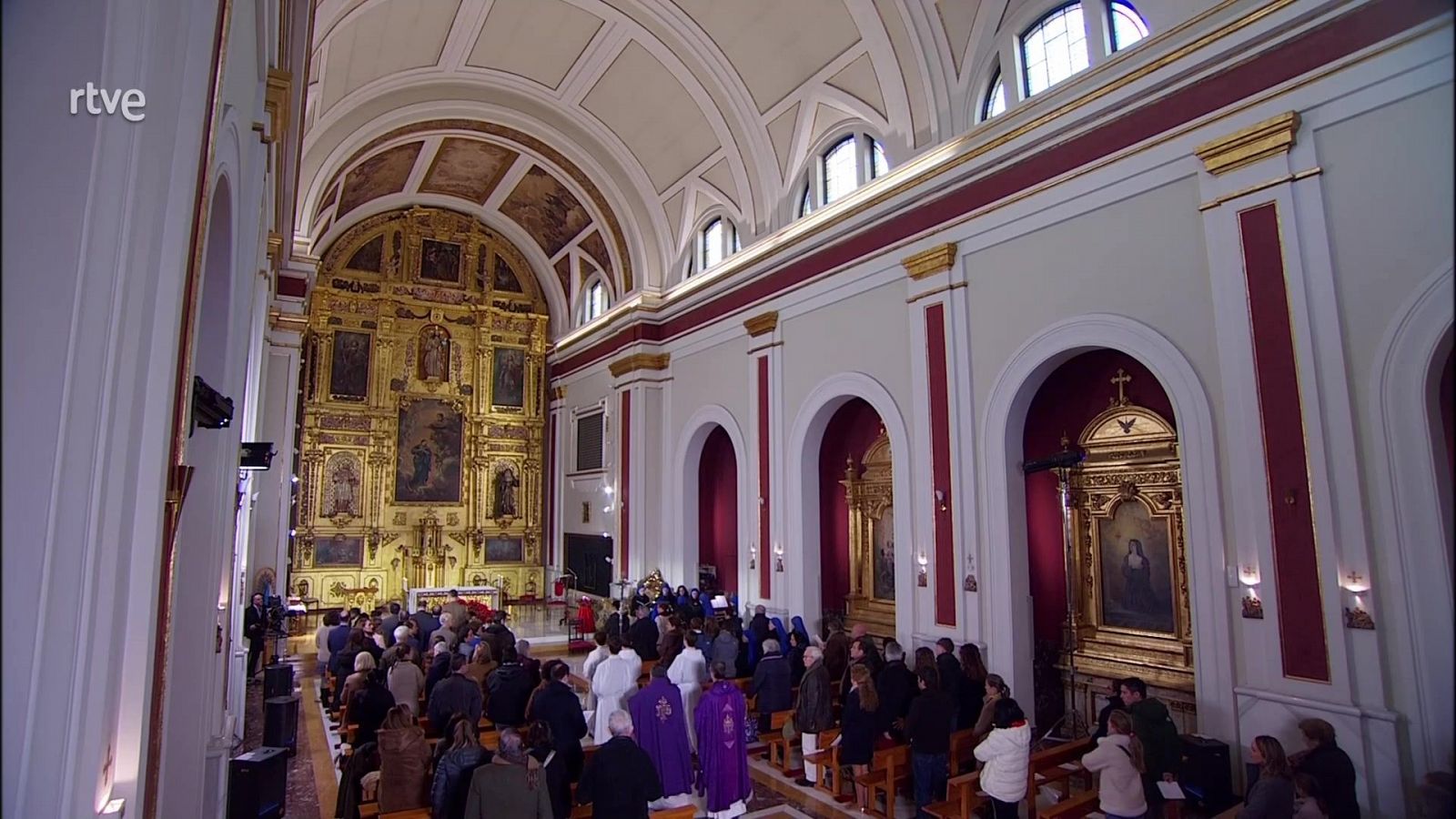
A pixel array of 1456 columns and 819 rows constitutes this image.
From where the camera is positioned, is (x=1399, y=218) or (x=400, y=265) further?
(x=400, y=265)

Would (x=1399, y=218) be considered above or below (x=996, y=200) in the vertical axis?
below

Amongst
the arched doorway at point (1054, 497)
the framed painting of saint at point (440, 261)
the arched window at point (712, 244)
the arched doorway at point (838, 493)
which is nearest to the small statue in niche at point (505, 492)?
the framed painting of saint at point (440, 261)

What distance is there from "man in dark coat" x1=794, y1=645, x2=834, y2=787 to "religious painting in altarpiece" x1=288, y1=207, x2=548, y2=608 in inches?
628

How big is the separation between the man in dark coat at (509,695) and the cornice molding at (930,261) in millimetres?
7258

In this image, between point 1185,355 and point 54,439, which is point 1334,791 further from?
point 54,439

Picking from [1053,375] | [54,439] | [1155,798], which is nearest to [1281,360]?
[1053,375]

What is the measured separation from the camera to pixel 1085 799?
20.7 ft

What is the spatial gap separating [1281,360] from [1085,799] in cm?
422

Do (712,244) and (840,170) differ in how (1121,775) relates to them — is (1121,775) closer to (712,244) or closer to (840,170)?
(840,170)

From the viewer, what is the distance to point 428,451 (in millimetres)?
22188

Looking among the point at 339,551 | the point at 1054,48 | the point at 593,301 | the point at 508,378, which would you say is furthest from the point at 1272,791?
the point at 508,378

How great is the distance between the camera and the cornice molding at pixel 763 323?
14.2 m

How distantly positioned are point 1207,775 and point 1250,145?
5.73 metres

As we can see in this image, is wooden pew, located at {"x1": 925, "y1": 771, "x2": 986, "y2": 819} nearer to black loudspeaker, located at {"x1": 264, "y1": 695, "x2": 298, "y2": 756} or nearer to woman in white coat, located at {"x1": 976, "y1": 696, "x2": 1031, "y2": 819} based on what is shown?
woman in white coat, located at {"x1": 976, "y1": 696, "x2": 1031, "y2": 819}
